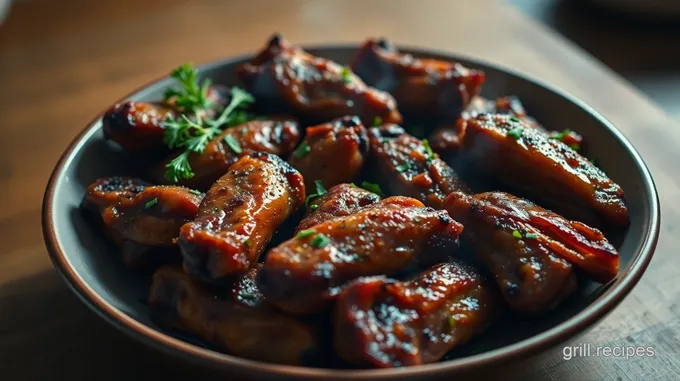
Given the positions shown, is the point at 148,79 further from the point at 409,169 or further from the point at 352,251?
the point at 352,251

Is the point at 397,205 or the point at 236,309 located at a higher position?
the point at 397,205

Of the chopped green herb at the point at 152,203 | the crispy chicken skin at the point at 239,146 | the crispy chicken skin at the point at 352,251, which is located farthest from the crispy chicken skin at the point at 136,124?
the crispy chicken skin at the point at 352,251

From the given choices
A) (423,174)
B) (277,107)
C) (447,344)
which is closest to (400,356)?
(447,344)

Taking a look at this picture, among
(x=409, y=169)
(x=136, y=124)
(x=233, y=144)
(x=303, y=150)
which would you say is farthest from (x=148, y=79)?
(x=409, y=169)

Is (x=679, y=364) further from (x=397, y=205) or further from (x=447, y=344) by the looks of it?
(x=397, y=205)

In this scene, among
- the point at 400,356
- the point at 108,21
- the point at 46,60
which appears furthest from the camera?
the point at 108,21

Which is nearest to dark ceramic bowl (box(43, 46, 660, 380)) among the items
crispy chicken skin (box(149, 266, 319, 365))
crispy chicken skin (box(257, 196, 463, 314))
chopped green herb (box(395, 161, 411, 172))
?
crispy chicken skin (box(149, 266, 319, 365))

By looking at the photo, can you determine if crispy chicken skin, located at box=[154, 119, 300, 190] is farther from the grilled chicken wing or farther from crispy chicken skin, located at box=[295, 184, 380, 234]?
the grilled chicken wing
